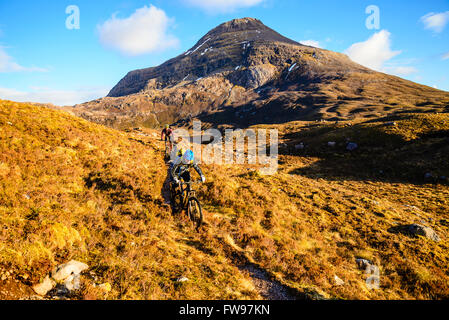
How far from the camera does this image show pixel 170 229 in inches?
382

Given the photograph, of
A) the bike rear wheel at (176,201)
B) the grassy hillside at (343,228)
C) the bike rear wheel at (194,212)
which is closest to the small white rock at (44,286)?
the bike rear wheel at (194,212)

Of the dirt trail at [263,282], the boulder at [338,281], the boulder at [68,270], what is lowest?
the boulder at [338,281]

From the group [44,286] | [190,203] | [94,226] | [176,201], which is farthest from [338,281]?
[94,226]

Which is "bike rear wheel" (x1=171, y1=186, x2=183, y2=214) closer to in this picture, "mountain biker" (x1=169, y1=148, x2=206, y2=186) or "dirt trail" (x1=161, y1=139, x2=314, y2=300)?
"mountain biker" (x1=169, y1=148, x2=206, y2=186)

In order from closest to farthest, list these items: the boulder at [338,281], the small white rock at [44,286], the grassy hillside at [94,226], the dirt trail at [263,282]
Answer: the small white rock at [44,286], the grassy hillside at [94,226], the dirt trail at [263,282], the boulder at [338,281]

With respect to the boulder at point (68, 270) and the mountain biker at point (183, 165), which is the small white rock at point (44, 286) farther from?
the mountain biker at point (183, 165)

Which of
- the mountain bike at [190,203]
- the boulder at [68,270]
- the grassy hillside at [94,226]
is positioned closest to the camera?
the boulder at [68,270]

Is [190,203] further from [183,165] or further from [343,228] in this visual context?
[343,228]

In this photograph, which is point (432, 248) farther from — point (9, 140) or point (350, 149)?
point (350, 149)

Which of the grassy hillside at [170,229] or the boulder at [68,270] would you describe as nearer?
the boulder at [68,270]

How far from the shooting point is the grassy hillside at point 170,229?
6258mm

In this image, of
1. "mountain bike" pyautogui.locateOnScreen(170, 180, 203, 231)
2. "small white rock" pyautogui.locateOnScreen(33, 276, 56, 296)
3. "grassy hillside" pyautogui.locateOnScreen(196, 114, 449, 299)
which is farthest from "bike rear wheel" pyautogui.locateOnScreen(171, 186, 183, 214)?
"small white rock" pyautogui.locateOnScreen(33, 276, 56, 296)
